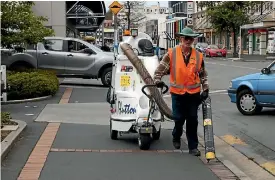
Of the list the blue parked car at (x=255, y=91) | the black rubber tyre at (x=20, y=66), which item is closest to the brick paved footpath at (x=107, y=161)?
the blue parked car at (x=255, y=91)

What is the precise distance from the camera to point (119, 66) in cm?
Answer: 867

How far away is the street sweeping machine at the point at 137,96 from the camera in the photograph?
812 centimetres

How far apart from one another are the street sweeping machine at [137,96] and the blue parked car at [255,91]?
4.02 metres

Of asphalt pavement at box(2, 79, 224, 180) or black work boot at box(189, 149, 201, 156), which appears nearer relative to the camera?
asphalt pavement at box(2, 79, 224, 180)

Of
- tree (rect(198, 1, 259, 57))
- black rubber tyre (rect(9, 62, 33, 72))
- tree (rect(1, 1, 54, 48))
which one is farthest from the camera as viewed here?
tree (rect(198, 1, 259, 57))

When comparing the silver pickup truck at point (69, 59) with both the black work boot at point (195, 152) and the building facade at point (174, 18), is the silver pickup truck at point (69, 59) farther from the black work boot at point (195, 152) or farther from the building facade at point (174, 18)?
the building facade at point (174, 18)

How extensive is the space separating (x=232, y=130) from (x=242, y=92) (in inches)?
97.1

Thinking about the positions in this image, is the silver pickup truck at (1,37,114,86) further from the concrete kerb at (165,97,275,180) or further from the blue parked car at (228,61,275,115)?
the concrete kerb at (165,97,275,180)

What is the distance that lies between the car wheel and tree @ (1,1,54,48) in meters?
6.29

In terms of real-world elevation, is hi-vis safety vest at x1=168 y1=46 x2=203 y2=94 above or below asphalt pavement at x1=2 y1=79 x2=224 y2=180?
above

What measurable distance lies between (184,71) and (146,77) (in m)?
0.97

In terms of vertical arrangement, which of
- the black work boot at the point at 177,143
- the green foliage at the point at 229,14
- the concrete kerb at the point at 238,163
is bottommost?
the concrete kerb at the point at 238,163

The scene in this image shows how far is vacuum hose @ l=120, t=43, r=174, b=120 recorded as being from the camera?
8117mm

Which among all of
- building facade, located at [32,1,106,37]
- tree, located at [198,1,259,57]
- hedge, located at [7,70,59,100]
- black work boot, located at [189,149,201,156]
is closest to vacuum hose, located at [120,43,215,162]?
black work boot, located at [189,149,201,156]
